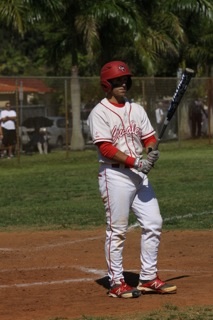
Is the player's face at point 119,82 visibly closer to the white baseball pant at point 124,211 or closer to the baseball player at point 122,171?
the baseball player at point 122,171

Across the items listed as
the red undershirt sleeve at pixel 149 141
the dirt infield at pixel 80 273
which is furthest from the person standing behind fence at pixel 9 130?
the red undershirt sleeve at pixel 149 141

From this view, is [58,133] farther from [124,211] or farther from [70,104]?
[124,211]

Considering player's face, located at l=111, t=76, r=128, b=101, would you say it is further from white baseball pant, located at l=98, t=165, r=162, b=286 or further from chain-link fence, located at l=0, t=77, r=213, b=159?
chain-link fence, located at l=0, t=77, r=213, b=159

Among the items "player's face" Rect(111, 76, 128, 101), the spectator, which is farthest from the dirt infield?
the spectator

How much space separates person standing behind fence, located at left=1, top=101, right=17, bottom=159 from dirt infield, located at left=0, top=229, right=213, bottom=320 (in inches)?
604

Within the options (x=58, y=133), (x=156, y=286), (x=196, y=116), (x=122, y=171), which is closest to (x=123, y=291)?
(x=156, y=286)

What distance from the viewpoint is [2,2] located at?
28891 mm

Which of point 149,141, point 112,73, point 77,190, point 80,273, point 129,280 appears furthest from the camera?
point 77,190

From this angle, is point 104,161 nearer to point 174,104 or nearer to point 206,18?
point 174,104

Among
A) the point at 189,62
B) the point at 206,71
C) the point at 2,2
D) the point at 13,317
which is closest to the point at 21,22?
the point at 2,2

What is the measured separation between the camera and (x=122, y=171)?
8.20 metres

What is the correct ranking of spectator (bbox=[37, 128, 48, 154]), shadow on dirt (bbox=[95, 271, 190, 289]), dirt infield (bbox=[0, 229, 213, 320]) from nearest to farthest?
dirt infield (bbox=[0, 229, 213, 320]) → shadow on dirt (bbox=[95, 271, 190, 289]) → spectator (bbox=[37, 128, 48, 154])

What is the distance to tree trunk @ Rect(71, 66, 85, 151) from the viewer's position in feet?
101

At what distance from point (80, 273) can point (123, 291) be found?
1367 millimetres
